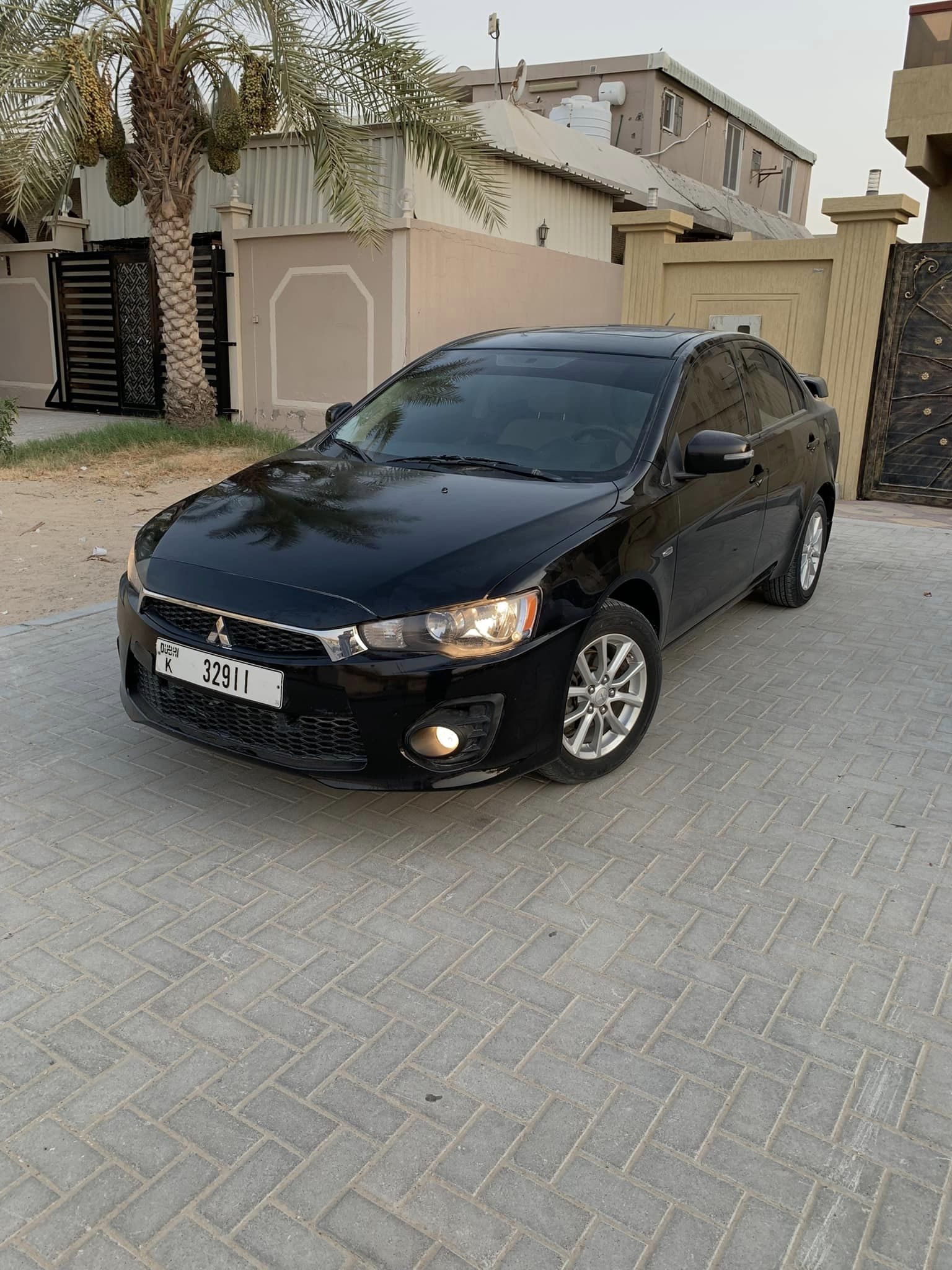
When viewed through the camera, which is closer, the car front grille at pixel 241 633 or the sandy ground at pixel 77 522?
the car front grille at pixel 241 633

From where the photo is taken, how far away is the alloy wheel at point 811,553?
6504mm

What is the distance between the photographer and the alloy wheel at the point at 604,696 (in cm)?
381

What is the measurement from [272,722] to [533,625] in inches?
36.0

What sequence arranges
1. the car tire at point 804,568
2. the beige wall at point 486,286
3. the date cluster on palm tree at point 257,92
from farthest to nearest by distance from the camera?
the beige wall at point 486,286
the date cluster on palm tree at point 257,92
the car tire at point 804,568

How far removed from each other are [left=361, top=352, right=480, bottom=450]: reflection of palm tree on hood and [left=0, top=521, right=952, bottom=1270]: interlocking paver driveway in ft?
5.62

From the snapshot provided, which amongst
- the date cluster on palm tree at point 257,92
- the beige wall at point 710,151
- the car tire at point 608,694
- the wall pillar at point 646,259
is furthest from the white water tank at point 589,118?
the car tire at point 608,694

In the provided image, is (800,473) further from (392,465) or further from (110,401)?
(110,401)

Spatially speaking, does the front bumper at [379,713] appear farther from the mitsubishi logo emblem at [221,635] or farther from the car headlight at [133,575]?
the car headlight at [133,575]

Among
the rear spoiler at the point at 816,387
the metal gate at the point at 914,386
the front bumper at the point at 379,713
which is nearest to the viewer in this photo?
the front bumper at the point at 379,713

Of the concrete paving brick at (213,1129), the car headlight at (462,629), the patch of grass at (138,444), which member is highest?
the car headlight at (462,629)

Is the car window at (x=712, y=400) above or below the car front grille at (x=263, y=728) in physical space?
above

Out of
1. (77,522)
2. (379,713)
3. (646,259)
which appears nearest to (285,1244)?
(379,713)

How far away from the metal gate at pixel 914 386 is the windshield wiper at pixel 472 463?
7.61m

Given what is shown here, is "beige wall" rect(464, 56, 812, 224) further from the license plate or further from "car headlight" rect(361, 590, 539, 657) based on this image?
the license plate
